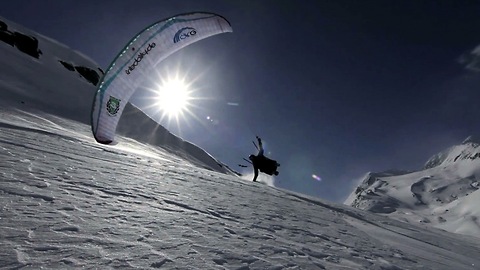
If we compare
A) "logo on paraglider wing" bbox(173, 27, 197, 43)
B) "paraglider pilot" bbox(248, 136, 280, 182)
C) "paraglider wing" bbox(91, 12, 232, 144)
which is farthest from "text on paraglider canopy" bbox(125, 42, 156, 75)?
"paraglider pilot" bbox(248, 136, 280, 182)

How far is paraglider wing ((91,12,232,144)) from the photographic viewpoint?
49.8 ft

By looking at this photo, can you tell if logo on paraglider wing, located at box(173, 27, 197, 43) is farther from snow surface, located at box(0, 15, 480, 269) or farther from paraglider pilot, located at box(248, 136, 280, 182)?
snow surface, located at box(0, 15, 480, 269)

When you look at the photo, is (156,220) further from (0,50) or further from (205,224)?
(0,50)

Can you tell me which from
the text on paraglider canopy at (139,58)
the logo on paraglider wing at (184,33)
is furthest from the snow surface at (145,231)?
the logo on paraglider wing at (184,33)

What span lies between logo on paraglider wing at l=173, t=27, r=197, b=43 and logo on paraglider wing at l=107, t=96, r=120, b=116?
4.13 meters

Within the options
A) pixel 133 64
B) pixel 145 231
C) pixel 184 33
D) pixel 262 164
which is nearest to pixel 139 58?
pixel 133 64

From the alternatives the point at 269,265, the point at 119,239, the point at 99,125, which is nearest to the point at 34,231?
the point at 119,239

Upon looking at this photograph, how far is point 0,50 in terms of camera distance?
143 ft

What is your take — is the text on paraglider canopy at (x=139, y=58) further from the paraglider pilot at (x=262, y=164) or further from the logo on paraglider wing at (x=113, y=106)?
the paraglider pilot at (x=262, y=164)

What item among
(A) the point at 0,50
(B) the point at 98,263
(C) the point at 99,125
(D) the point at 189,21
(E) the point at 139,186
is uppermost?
(A) the point at 0,50

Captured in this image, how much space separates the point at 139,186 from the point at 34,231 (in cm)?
384

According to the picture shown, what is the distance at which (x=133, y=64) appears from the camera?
15.5 metres

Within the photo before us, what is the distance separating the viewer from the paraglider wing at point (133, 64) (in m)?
15.2

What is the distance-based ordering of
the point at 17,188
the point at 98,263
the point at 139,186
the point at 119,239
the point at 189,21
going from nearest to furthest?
the point at 98,263
the point at 119,239
the point at 17,188
the point at 139,186
the point at 189,21
